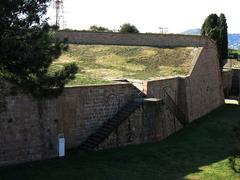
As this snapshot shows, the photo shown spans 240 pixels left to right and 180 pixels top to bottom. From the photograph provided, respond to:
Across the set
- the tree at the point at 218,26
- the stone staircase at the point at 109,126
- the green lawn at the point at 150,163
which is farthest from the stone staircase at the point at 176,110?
the tree at the point at 218,26

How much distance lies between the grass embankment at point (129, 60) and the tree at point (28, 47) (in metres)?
13.8

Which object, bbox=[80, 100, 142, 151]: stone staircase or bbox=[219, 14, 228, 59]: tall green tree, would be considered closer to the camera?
bbox=[80, 100, 142, 151]: stone staircase

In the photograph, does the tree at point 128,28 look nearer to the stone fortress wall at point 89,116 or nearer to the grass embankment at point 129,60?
the grass embankment at point 129,60

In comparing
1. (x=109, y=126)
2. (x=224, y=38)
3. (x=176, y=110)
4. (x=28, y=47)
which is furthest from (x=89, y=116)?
(x=224, y=38)

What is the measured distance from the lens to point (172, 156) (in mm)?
18641

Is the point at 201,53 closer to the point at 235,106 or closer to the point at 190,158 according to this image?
the point at 235,106

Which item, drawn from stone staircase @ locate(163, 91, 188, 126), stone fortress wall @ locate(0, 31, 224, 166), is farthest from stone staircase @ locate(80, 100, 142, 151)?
stone staircase @ locate(163, 91, 188, 126)

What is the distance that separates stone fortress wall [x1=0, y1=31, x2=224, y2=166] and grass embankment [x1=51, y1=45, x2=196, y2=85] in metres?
1.82

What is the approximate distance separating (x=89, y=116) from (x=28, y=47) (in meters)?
8.25

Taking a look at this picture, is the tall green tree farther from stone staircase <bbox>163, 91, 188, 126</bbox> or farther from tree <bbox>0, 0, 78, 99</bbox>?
tree <bbox>0, 0, 78, 99</bbox>

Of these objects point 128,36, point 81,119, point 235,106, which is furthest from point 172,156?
point 128,36

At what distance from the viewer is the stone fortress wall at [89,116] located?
16.8m

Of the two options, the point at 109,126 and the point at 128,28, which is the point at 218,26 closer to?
the point at 128,28

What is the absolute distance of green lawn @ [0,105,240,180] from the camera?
615 inches
